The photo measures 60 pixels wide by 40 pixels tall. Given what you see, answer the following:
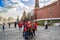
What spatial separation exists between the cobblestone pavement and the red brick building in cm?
17

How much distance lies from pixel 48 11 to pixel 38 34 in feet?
1.15

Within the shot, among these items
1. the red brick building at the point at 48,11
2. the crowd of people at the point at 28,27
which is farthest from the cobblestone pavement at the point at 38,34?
the red brick building at the point at 48,11

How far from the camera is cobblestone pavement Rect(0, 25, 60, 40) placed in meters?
1.71

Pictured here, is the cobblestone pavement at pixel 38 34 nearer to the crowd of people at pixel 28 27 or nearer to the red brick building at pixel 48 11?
the crowd of people at pixel 28 27

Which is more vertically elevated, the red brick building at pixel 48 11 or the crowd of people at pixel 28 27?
the red brick building at pixel 48 11

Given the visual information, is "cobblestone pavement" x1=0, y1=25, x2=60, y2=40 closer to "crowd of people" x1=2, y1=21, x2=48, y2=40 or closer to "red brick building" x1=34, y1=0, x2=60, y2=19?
"crowd of people" x1=2, y1=21, x2=48, y2=40

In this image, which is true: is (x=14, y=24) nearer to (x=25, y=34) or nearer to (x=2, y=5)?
(x=25, y=34)

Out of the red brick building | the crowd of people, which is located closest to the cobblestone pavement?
the crowd of people

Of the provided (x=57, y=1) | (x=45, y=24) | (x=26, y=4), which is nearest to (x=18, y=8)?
(x=26, y=4)

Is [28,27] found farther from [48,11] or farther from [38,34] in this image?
[48,11]

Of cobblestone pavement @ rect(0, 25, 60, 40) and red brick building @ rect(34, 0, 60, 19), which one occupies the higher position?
red brick building @ rect(34, 0, 60, 19)

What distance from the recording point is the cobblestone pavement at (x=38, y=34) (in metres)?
1.71

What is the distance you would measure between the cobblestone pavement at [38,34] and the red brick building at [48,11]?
0.17m

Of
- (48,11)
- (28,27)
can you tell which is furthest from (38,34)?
(48,11)
